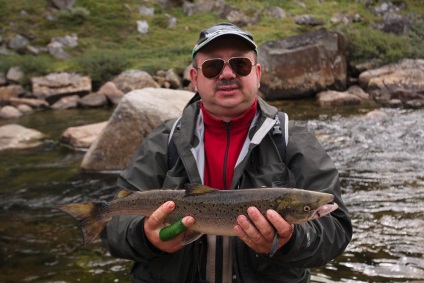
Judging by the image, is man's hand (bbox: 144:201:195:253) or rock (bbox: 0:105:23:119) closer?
man's hand (bbox: 144:201:195:253)

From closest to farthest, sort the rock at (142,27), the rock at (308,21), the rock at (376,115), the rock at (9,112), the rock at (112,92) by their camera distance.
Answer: the rock at (376,115) → the rock at (9,112) → the rock at (112,92) → the rock at (142,27) → the rock at (308,21)

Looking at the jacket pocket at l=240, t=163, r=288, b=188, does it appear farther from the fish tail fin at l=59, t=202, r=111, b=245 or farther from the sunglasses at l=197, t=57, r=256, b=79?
the fish tail fin at l=59, t=202, r=111, b=245

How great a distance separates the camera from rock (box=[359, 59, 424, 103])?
17859 millimetres

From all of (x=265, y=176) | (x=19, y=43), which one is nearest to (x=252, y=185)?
(x=265, y=176)

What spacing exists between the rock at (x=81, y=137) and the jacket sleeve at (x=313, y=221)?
1075 centimetres

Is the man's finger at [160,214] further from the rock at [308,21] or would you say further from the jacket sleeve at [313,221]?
the rock at [308,21]

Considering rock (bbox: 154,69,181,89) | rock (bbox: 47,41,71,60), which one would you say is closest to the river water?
rock (bbox: 154,69,181,89)

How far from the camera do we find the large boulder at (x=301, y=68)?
1912 centimetres

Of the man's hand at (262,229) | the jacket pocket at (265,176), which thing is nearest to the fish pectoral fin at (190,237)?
the man's hand at (262,229)

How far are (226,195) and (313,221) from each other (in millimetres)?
557

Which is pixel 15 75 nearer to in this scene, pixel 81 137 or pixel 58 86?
pixel 58 86

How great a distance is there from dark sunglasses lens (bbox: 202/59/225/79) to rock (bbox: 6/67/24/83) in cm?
2318

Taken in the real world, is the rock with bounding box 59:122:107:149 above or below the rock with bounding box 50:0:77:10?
below

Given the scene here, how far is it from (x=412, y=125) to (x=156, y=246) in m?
11.7
